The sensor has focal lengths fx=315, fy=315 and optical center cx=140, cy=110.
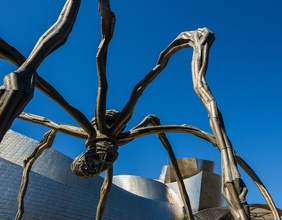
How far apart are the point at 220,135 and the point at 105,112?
1.91 metres

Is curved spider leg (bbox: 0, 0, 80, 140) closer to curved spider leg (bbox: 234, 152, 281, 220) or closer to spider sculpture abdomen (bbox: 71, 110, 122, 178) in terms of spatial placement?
spider sculpture abdomen (bbox: 71, 110, 122, 178)

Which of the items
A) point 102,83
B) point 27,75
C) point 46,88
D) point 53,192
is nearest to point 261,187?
point 102,83

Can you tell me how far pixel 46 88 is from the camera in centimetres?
310

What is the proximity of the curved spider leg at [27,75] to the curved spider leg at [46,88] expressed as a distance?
2.27ft

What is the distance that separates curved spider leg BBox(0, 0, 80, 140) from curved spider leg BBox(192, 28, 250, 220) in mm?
1032

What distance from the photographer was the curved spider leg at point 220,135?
1600mm

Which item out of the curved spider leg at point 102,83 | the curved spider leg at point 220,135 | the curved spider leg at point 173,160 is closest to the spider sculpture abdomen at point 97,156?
the curved spider leg at point 102,83

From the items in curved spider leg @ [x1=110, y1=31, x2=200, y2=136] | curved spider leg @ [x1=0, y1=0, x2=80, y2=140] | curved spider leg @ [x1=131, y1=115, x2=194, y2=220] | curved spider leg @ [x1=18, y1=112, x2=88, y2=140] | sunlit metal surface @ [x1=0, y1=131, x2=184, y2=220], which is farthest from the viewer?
sunlit metal surface @ [x1=0, y1=131, x2=184, y2=220]

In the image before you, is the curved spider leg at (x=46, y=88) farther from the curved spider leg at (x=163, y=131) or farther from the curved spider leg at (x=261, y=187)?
the curved spider leg at (x=261, y=187)

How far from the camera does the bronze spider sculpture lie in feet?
5.24

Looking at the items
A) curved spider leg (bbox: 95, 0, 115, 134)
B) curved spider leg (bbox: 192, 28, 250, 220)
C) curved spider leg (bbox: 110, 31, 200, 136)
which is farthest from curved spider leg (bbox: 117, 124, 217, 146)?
curved spider leg (bbox: 192, 28, 250, 220)

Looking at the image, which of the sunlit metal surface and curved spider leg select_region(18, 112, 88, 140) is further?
the sunlit metal surface

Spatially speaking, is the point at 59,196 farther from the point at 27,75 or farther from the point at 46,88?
the point at 27,75

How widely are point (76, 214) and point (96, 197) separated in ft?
5.44
